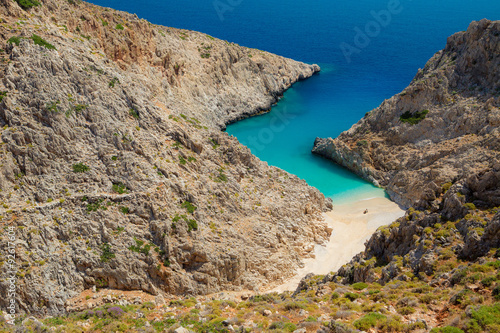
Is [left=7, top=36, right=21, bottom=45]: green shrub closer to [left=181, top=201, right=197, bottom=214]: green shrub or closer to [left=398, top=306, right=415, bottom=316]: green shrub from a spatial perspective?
[left=181, top=201, right=197, bottom=214]: green shrub

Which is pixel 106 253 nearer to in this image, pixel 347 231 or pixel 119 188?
pixel 119 188

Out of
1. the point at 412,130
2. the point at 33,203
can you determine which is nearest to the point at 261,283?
the point at 33,203

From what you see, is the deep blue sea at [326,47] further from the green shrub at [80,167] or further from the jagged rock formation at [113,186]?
the green shrub at [80,167]

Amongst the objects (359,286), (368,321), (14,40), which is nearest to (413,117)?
(359,286)

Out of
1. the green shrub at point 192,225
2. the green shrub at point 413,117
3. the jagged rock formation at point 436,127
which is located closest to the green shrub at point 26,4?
the green shrub at point 192,225

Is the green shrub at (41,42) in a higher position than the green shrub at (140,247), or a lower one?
higher

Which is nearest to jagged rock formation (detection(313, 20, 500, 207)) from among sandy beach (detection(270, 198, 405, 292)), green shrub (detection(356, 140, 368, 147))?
green shrub (detection(356, 140, 368, 147))
